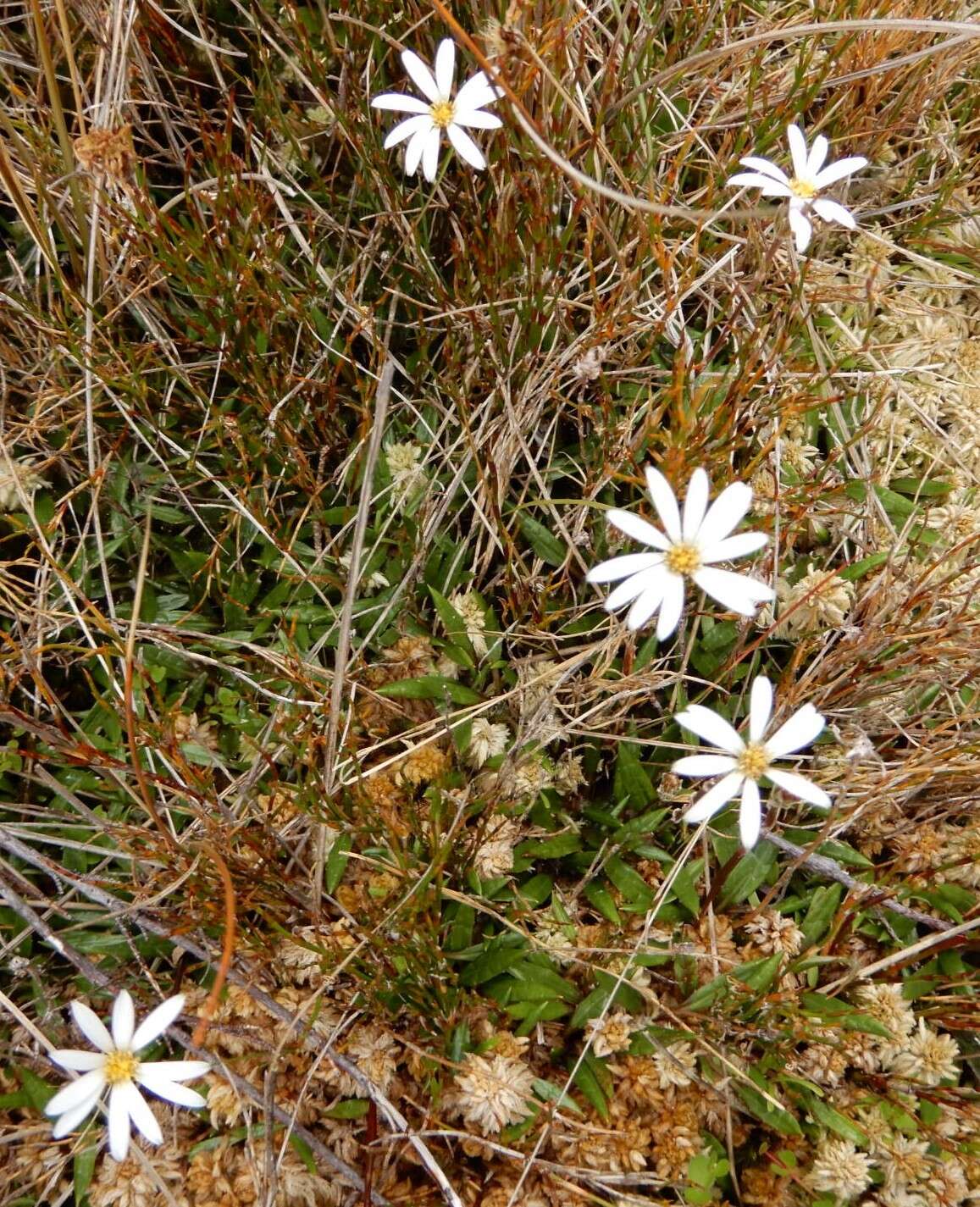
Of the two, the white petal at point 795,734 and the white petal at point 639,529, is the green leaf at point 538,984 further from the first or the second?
the white petal at point 639,529

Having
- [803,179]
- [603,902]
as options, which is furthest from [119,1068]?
[803,179]

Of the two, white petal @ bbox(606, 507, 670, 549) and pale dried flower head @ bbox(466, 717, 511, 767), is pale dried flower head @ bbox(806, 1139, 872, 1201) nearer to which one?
pale dried flower head @ bbox(466, 717, 511, 767)

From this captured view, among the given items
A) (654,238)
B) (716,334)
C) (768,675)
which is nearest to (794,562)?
(768,675)

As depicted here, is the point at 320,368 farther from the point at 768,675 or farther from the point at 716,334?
the point at 768,675

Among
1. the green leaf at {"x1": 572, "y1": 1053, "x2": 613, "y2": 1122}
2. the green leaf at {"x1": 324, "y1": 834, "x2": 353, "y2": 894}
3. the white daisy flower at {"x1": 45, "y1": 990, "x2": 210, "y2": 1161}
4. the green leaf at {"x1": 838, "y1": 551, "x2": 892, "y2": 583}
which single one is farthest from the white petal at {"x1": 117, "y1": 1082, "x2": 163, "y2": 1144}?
the green leaf at {"x1": 838, "y1": 551, "x2": 892, "y2": 583}

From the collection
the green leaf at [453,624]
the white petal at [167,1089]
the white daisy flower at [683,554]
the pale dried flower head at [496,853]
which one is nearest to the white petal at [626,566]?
the white daisy flower at [683,554]
